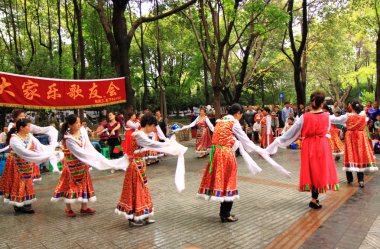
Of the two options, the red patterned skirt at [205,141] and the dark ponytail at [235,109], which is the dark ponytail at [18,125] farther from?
the red patterned skirt at [205,141]

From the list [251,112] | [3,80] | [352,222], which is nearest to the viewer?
[352,222]

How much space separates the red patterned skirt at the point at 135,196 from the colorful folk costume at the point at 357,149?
4.22 meters

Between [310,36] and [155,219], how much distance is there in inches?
791

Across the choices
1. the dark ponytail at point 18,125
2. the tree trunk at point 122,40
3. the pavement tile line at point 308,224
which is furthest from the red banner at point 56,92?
the pavement tile line at point 308,224

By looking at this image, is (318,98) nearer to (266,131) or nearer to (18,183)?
(18,183)

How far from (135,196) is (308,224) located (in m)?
2.56

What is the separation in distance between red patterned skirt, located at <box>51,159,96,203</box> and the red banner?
4.17 m

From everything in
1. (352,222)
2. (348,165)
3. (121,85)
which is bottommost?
(352,222)

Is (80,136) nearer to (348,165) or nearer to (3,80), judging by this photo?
(3,80)

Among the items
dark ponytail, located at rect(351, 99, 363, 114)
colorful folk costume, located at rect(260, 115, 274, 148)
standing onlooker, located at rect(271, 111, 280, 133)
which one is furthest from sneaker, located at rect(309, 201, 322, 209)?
standing onlooker, located at rect(271, 111, 280, 133)

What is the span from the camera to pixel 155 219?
512 cm

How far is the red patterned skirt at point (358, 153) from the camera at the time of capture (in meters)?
6.67

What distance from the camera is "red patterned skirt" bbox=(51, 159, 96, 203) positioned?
531 centimetres

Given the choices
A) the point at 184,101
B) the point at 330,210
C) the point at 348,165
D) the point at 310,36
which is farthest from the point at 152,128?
the point at 184,101
